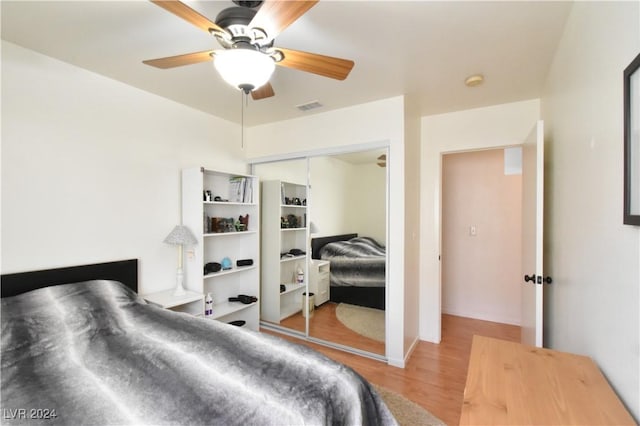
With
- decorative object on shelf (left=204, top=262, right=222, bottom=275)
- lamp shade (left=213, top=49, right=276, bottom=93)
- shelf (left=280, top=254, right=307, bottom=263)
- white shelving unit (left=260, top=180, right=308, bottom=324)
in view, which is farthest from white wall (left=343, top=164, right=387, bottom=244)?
lamp shade (left=213, top=49, right=276, bottom=93)

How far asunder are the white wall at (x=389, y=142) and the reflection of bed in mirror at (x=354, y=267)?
0.56 feet

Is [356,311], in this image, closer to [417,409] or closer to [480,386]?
[417,409]

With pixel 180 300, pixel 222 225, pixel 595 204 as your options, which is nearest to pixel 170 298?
pixel 180 300

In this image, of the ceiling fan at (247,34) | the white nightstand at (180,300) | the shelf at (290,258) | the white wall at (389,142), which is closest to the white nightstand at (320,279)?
the shelf at (290,258)

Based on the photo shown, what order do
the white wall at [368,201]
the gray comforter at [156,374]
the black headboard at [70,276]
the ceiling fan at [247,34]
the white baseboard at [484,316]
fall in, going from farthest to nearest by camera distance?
the white baseboard at [484,316] < the white wall at [368,201] < the black headboard at [70,276] < the ceiling fan at [247,34] < the gray comforter at [156,374]

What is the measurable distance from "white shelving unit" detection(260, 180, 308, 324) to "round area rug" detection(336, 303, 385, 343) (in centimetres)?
53

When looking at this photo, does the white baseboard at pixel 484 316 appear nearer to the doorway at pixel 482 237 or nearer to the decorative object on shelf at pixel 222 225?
the doorway at pixel 482 237

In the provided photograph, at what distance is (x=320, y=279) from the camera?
3318 mm

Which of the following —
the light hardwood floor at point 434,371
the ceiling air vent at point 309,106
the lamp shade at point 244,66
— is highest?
the ceiling air vent at point 309,106

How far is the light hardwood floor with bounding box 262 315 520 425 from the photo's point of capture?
6.93ft

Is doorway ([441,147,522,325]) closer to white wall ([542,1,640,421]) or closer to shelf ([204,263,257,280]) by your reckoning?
white wall ([542,1,640,421])

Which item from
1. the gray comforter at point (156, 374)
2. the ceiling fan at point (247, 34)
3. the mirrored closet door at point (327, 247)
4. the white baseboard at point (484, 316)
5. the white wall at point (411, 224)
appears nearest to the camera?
the gray comforter at point (156, 374)

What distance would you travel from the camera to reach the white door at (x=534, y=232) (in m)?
1.82

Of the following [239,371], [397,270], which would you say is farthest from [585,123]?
[239,371]
